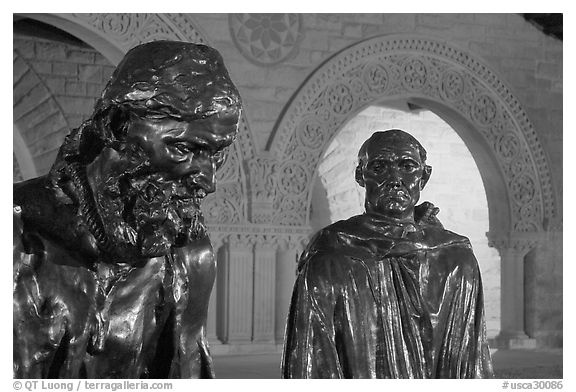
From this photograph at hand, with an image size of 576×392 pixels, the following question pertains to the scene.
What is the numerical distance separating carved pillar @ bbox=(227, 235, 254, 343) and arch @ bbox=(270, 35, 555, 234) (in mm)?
493

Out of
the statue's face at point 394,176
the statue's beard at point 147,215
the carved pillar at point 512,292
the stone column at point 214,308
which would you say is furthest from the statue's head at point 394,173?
the carved pillar at point 512,292

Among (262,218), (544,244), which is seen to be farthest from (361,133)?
(262,218)

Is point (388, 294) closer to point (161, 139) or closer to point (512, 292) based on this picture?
point (161, 139)

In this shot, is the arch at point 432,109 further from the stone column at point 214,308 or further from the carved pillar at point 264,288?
the stone column at point 214,308

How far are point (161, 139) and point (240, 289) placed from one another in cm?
803

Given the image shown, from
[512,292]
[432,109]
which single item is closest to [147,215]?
[432,109]

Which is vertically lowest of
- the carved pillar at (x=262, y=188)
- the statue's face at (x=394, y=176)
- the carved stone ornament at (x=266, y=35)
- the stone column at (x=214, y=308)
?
the stone column at (x=214, y=308)

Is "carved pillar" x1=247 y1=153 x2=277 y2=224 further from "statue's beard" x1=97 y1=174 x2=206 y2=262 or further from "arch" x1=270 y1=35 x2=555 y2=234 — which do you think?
"statue's beard" x1=97 y1=174 x2=206 y2=262

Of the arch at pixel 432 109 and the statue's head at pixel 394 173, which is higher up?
the arch at pixel 432 109

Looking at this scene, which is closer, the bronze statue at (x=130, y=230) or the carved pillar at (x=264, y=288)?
the bronze statue at (x=130, y=230)

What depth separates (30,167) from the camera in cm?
1131

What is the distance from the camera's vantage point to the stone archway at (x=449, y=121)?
9.52 metres

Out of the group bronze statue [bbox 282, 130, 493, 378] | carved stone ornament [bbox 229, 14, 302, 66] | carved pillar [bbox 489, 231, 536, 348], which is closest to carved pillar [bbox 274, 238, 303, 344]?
carved stone ornament [bbox 229, 14, 302, 66]

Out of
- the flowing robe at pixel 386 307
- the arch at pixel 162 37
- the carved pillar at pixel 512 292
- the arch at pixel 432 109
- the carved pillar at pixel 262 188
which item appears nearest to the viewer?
the flowing robe at pixel 386 307
